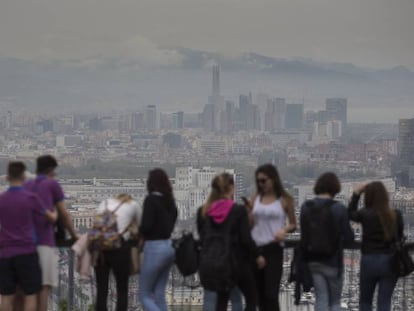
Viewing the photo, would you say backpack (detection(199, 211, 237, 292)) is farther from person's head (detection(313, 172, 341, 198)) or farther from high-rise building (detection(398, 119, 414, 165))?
high-rise building (detection(398, 119, 414, 165))

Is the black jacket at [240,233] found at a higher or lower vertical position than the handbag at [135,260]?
higher

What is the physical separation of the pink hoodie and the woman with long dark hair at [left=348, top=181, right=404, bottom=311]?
33.3 inches

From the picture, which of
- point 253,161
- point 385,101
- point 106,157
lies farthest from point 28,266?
point 385,101

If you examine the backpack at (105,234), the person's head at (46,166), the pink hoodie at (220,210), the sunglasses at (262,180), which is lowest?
the backpack at (105,234)

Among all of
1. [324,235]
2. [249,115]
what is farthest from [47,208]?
[249,115]

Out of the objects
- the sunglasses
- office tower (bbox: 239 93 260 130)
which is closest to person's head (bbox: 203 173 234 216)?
the sunglasses

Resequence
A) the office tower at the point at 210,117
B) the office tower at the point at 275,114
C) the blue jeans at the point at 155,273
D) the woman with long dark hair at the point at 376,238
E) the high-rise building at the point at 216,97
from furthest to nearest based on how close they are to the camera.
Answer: the high-rise building at the point at 216,97 → the office tower at the point at 210,117 → the office tower at the point at 275,114 → the blue jeans at the point at 155,273 → the woman with long dark hair at the point at 376,238

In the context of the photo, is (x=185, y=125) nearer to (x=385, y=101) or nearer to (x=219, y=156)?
(x=219, y=156)

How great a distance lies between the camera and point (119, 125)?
154125mm

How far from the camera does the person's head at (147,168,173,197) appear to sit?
6.32m

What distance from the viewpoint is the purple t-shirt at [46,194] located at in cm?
625

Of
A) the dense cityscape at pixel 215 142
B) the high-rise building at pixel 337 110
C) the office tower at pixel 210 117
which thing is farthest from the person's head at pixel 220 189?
the high-rise building at pixel 337 110

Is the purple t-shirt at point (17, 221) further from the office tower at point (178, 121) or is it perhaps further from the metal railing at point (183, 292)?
the office tower at point (178, 121)

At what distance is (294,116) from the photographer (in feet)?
518
